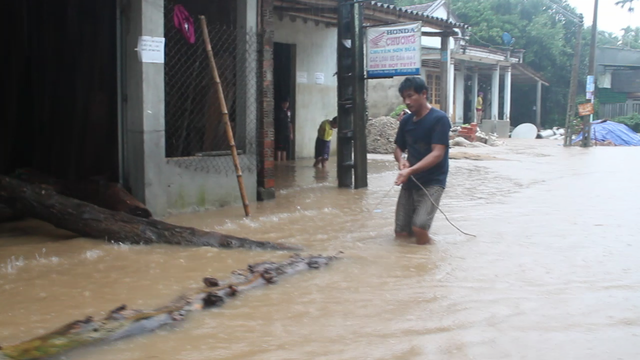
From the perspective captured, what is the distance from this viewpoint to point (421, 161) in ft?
19.2

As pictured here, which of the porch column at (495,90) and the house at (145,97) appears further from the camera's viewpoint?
the porch column at (495,90)

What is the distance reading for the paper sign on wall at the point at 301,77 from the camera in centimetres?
1506

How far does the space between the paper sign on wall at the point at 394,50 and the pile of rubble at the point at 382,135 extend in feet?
29.0

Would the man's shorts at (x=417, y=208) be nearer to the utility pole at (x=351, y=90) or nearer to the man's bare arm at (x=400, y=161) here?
the man's bare arm at (x=400, y=161)

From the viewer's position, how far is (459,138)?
22.4 meters

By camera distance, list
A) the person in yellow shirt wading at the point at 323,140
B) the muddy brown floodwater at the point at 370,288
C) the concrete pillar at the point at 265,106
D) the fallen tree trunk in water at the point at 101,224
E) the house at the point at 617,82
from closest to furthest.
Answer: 1. the muddy brown floodwater at the point at 370,288
2. the fallen tree trunk in water at the point at 101,224
3. the concrete pillar at the point at 265,106
4. the person in yellow shirt wading at the point at 323,140
5. the house at the point at 617,82

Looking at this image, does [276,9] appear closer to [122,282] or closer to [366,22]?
[366,22]

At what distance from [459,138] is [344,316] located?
19.2 meters

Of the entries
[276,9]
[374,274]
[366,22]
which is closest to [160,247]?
[374,274]

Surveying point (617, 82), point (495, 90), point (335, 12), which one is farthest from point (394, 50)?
point (617, 82)

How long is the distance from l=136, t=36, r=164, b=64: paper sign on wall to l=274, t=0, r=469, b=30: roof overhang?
4545 mm

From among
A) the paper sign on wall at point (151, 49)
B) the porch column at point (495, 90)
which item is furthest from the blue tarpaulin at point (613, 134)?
the paper sign on wall at point (151, 49)

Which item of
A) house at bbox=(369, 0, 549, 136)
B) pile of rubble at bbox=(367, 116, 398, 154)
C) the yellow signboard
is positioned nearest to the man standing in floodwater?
pile of rubble at bbox=(367, 116, 398, 154)

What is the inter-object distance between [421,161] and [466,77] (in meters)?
→ 28.8
